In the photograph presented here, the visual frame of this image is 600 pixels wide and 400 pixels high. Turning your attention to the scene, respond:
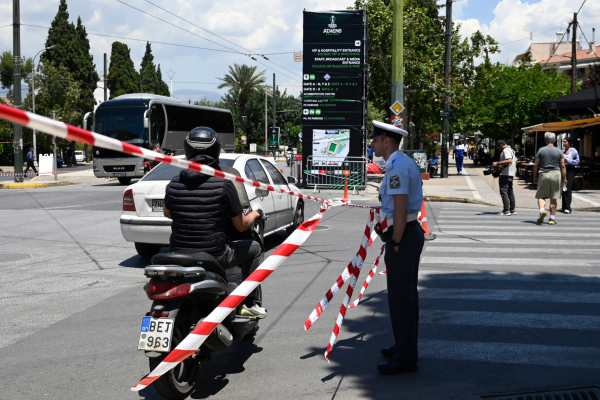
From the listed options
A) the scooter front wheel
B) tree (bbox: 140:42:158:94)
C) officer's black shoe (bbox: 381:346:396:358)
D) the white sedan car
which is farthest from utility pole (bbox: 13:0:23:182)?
tree (bbox: 140:42:158:94)

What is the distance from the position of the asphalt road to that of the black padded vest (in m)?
1.02

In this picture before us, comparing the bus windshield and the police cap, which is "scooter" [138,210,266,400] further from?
the bus windshield

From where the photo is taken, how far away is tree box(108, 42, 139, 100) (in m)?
71.3

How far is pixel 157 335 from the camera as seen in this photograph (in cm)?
348

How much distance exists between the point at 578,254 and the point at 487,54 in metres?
24.4

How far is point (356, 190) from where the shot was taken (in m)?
20.9

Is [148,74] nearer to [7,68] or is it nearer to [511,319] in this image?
[7,68]

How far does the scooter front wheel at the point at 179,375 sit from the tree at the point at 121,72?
70968 mm

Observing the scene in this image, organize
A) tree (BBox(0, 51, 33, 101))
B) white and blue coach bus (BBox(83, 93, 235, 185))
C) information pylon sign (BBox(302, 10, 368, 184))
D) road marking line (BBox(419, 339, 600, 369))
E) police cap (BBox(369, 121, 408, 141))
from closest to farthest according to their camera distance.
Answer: police cap (BBox(369, 121, 408, 141))
road marking line (BBox(419, 339, 600, 369))
information pylon sign (BBox(302, 10, 368, 184))
white and blue coach bus (BBox(83, 93, 235, 185))
tree (BBox(0, 51, 33, 101))

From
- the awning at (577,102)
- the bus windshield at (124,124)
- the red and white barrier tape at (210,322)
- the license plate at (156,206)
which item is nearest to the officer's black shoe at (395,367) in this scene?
the red and white barrier tape at (210,322)

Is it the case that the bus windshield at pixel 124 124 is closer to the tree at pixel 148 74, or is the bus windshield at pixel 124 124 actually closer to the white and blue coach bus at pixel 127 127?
the white and blue coach bus at pixel 127 127

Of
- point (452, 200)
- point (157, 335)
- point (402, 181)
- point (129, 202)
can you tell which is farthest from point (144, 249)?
point (452, 200)

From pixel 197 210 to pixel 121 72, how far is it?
2868 inches

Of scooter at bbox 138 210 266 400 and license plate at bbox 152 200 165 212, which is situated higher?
license plate at bbox 152 200 165 212
